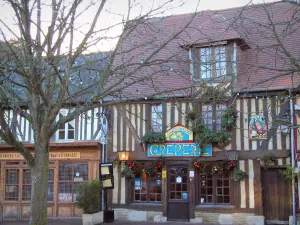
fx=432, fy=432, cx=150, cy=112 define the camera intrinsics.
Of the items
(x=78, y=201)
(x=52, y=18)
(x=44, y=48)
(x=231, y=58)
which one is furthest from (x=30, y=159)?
(x=231, y=58)

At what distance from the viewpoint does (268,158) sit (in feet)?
44.7

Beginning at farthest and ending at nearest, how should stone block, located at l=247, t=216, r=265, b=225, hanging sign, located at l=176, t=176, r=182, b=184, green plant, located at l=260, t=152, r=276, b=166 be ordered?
1. hanging sign, located at l=176, t=176, r=182, b=184
2. stone block, located at l=247, t=216, r=265, b=225
3. green plant, located at l=260, t=152, r=276, b=166

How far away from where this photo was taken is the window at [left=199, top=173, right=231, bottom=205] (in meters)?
14.4

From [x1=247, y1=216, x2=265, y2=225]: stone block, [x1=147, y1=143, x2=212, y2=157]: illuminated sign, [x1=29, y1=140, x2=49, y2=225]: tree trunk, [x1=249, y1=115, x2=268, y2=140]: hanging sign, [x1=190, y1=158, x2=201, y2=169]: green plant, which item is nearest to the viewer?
[x1=29, y1=140, x2=49, y2=225]: tree trunk

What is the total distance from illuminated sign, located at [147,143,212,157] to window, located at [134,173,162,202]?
2.79 feet

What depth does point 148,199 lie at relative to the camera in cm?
1516

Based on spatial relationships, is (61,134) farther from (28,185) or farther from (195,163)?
(195,163)

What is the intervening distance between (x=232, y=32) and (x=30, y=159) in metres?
9.19

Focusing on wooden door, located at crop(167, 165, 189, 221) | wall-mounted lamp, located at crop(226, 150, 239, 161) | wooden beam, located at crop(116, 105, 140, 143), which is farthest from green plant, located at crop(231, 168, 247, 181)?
wooden beam, located at crop(116, 105, 140, 143)

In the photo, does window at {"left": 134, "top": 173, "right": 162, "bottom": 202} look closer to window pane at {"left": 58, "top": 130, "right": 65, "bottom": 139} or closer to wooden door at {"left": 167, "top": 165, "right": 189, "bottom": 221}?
wooden door at {"left": 167, "top": 165, "right": 189, "bottom": 221}

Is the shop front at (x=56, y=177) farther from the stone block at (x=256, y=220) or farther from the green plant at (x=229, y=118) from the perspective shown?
the stone block at (x=256, y=220)

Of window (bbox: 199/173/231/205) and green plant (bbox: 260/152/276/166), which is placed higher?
green plant (bbox: 260/152/276/166)

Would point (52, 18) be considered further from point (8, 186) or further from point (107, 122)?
point (8, 186)

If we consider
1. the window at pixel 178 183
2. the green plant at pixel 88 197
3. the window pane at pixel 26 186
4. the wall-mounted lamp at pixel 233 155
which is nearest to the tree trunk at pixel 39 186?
the green plant at pixel 88 197
